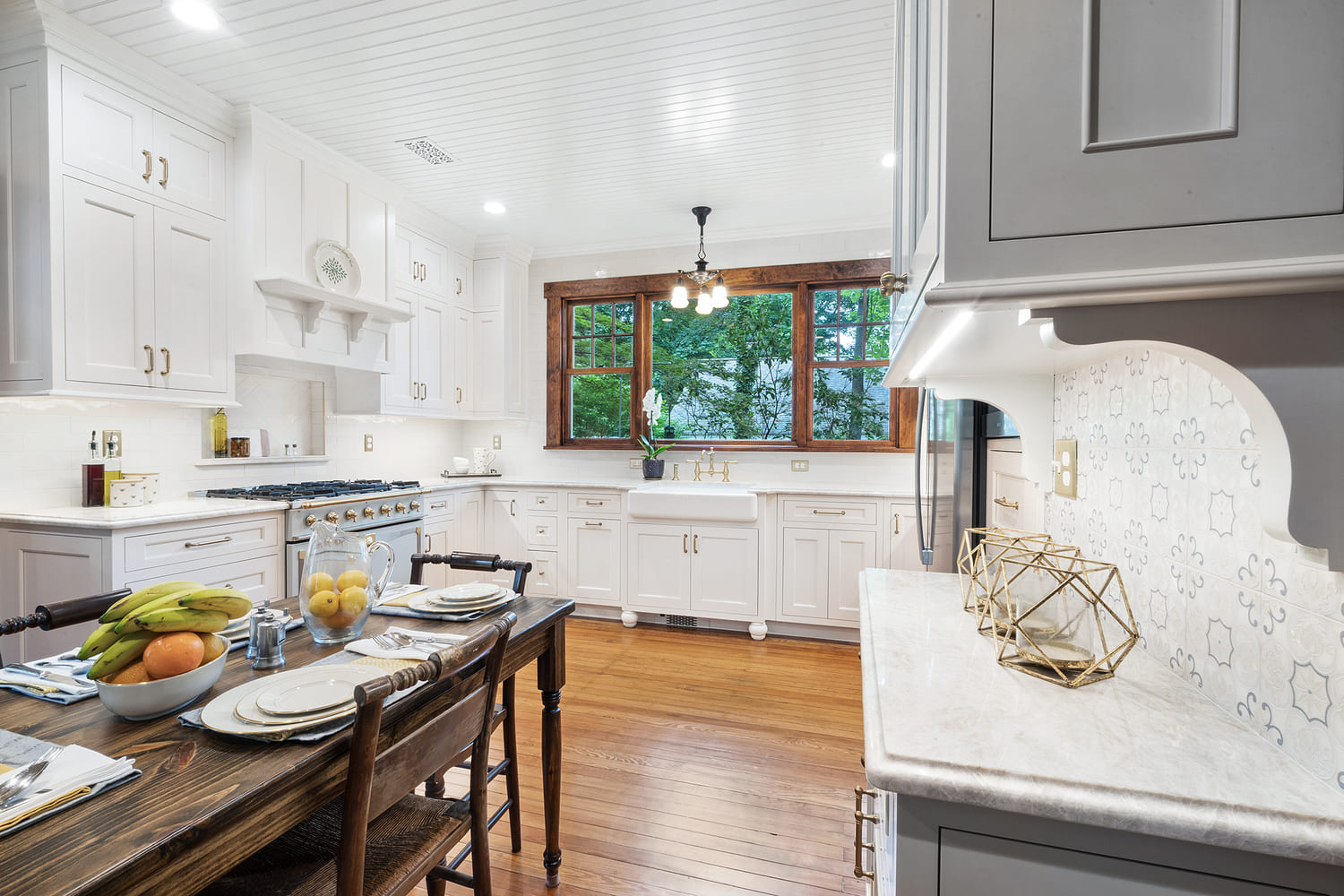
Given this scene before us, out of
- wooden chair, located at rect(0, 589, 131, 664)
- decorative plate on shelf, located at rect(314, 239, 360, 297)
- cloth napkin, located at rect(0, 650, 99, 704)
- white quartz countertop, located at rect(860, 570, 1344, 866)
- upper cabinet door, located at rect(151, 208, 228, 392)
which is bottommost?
cloth napkin, located at rect(0, 650, 99, 704)

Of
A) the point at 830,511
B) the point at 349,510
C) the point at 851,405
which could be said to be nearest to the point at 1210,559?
the point at 830,511

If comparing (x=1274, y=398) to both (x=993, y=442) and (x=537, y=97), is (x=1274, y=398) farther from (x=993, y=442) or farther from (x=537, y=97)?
(x=537, y=97)

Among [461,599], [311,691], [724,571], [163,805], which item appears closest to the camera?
[163,805]

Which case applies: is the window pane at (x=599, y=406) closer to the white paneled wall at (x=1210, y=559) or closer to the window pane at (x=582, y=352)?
the window pane at (x=582, y=352)

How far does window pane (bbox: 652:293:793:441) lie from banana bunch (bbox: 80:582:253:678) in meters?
3.48

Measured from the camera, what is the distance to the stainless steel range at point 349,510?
9.48 ft

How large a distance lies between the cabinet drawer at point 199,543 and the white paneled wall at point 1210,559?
10.1 feet

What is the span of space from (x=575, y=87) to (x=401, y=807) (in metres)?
2.66

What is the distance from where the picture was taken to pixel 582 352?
189 inches

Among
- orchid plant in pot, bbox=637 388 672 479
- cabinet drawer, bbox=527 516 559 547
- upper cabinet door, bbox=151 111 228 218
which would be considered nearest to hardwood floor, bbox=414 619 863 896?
cabinet drawer, bbox=527 516 559 547

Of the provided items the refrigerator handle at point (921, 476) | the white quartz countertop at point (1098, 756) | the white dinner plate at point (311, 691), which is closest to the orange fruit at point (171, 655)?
the white dinner plate at point (311, 691)

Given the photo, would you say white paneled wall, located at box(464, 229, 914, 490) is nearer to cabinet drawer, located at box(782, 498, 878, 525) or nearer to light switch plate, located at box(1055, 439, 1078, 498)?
cabinet drawer, located at box(782, 498, 878, 525)

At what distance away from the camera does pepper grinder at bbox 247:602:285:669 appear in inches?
46.2

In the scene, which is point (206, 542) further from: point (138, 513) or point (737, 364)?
point (737, 364)
